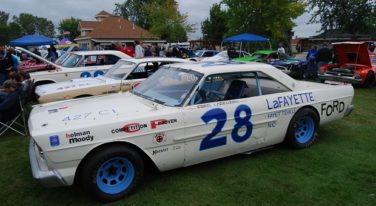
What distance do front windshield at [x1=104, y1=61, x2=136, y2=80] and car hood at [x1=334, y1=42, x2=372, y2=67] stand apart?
25.1 ft

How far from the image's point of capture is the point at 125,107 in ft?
13.6

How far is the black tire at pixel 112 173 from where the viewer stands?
3.52m

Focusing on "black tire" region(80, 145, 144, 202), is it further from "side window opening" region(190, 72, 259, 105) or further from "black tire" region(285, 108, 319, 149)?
"black tire" region(285, 108, 319, 149)

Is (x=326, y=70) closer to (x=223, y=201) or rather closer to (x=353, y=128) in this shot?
(x=353, y=128)

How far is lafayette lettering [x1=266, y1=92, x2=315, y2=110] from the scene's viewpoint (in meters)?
4.78

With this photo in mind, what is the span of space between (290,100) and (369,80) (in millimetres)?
8399

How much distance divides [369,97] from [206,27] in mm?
42297

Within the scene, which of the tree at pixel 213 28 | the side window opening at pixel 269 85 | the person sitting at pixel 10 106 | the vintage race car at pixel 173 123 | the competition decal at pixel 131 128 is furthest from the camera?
the tree at pixel 213 28

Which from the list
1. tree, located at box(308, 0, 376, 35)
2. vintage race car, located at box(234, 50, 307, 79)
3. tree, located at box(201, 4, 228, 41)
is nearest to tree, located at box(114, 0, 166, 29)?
tree, located at box(201, 4, 228, 41)

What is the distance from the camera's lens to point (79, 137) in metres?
3.43

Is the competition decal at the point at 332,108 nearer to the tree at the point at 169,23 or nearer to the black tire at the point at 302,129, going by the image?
the black tire at the point at 302,129

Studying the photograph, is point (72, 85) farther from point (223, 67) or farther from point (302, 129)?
point (302, 129)

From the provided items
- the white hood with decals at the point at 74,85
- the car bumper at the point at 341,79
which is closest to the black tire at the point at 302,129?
the white hood with decals at the point at 74,85

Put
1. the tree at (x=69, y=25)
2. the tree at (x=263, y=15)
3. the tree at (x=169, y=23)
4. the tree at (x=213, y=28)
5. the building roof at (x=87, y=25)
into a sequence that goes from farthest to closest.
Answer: the tree at (x=69, y=25) < the building roof at (x=87, y=25) < the tree at (x=213, y=28) < the tree at (x=169, y=23) < the tree at (x=263, y=15)
